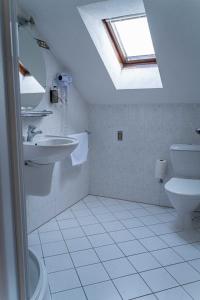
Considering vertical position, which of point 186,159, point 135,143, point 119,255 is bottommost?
point 119,255

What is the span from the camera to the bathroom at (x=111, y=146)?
1724mm

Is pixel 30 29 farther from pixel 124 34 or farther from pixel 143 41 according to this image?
pixel 143 41

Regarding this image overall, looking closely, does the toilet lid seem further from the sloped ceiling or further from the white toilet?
the sloped ceiling

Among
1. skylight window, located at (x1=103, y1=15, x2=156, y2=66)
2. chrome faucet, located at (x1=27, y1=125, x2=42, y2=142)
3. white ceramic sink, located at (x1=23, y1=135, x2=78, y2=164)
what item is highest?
skylight window, located at (x1=103, y1=15, x2=156, y2=66)

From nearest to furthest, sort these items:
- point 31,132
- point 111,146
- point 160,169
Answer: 1. point 31,132
2. point 160,169
3. point 111,146

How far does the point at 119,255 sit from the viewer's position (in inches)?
76.7

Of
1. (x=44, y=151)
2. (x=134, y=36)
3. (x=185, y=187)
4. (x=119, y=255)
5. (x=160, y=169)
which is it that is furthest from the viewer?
(x=160, y=169)

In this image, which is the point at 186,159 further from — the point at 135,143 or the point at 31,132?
the point at 31,132

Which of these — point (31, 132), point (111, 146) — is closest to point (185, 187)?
point (111, 146)

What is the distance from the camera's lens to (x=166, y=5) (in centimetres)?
173

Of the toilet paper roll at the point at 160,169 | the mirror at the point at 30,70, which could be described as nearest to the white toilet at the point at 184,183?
the toilet paper roll at the point at 160,169

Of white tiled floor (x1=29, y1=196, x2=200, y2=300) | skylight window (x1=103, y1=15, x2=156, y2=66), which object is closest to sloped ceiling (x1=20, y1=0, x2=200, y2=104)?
skylight window (x1=103, y1=15, x2=156, y2=66)

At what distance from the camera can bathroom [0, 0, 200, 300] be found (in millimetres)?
1724

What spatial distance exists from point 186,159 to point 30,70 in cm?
173
